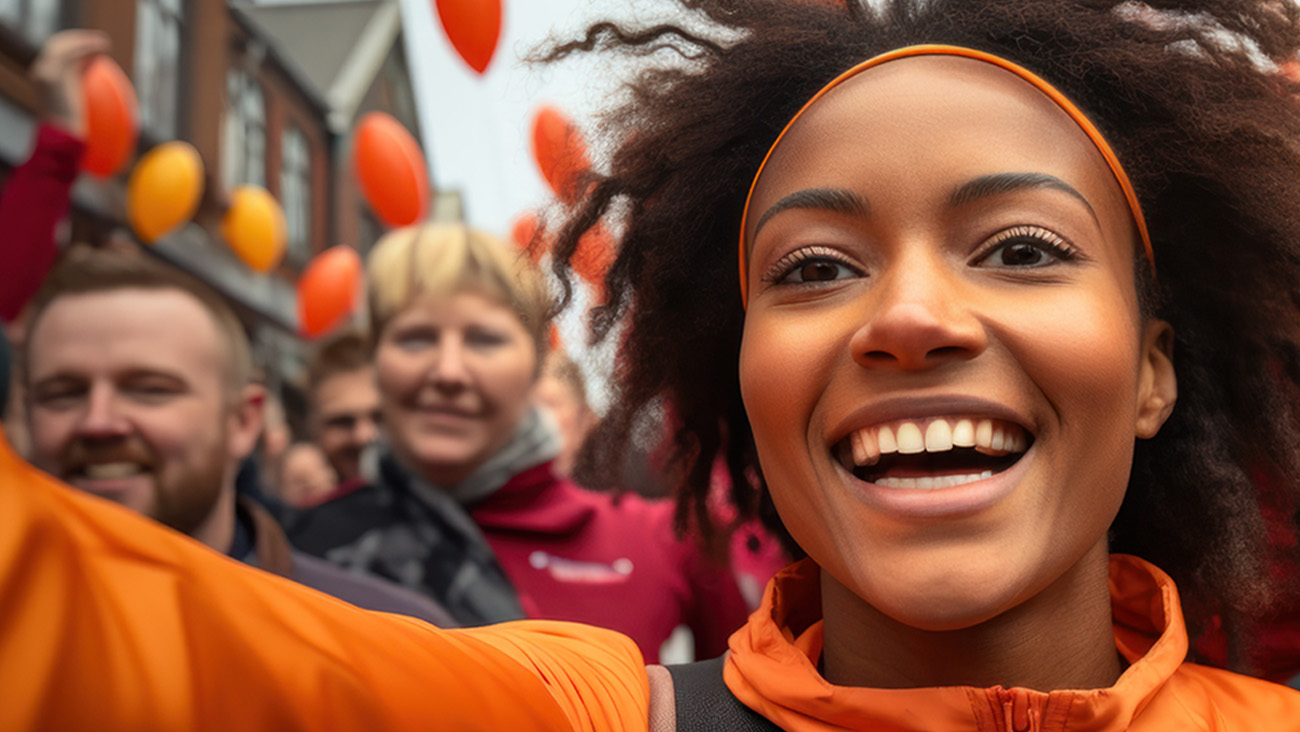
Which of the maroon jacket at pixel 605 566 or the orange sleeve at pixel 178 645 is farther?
the maroon jacket at pixel 605 566

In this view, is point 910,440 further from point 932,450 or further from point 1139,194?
point 1139,194

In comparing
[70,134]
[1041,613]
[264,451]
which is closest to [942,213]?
[1041,613]

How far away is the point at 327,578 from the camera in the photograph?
281 centimetres

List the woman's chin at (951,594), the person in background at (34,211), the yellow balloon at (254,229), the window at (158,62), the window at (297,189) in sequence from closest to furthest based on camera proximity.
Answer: the woman's chin at (951,594)
the person in background at (34,211)
the yellow balloon at (254,229)
the window at (158,62)
the window at (297,189)

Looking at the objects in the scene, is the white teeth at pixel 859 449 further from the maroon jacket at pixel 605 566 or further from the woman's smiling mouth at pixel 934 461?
the maroon jacket at pixel 605 566

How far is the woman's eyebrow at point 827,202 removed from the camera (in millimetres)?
1506

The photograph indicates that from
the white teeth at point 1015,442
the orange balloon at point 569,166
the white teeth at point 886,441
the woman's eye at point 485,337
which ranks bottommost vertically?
the woman's eye at point 485,337

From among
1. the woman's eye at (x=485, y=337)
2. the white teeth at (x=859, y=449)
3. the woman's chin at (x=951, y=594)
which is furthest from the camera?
the woman's eye at (x=485, y=337)

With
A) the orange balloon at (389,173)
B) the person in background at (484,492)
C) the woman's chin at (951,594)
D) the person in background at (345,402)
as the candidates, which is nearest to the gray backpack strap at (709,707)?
the woman's chin at (951,594)

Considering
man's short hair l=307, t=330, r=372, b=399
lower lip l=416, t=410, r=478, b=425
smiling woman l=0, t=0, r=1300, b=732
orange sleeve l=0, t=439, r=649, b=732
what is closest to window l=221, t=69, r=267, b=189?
man's short hair l=307, t=330, r=372, b=399

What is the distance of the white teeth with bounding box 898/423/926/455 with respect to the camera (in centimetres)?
139

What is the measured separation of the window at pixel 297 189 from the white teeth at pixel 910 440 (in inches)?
572

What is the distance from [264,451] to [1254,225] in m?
5.40

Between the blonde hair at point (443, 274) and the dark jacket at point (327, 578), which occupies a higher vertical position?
the blonde hair at point (443, 274)
